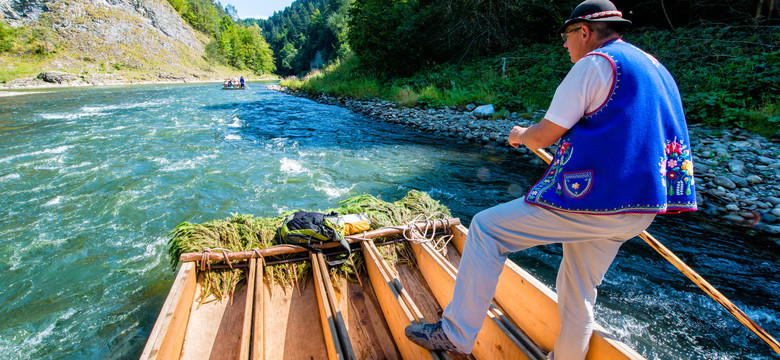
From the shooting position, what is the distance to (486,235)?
1.76 m

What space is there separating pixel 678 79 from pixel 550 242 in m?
11.3

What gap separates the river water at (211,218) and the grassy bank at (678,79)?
3572mm

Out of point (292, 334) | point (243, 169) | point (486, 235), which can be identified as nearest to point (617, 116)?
point (486, 235)

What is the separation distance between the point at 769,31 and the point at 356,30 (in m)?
18.1

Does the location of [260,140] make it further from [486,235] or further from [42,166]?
[486,235]

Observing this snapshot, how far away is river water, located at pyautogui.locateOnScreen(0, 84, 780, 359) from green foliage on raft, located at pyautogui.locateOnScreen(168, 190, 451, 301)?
2.78 ft

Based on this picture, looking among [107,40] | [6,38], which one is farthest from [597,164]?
[107,40]

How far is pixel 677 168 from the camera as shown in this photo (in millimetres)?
1482

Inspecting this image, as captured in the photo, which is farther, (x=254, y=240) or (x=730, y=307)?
(x=254, y=240)

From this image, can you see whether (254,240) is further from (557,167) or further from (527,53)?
(527,53)

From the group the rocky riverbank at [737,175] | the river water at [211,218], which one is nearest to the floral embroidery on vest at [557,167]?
the river water at [211,218]

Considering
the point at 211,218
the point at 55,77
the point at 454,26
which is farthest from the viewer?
the point at 55,77

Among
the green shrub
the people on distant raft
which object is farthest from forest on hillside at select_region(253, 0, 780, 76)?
the green shrub

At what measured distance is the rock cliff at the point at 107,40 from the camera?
43.3m
